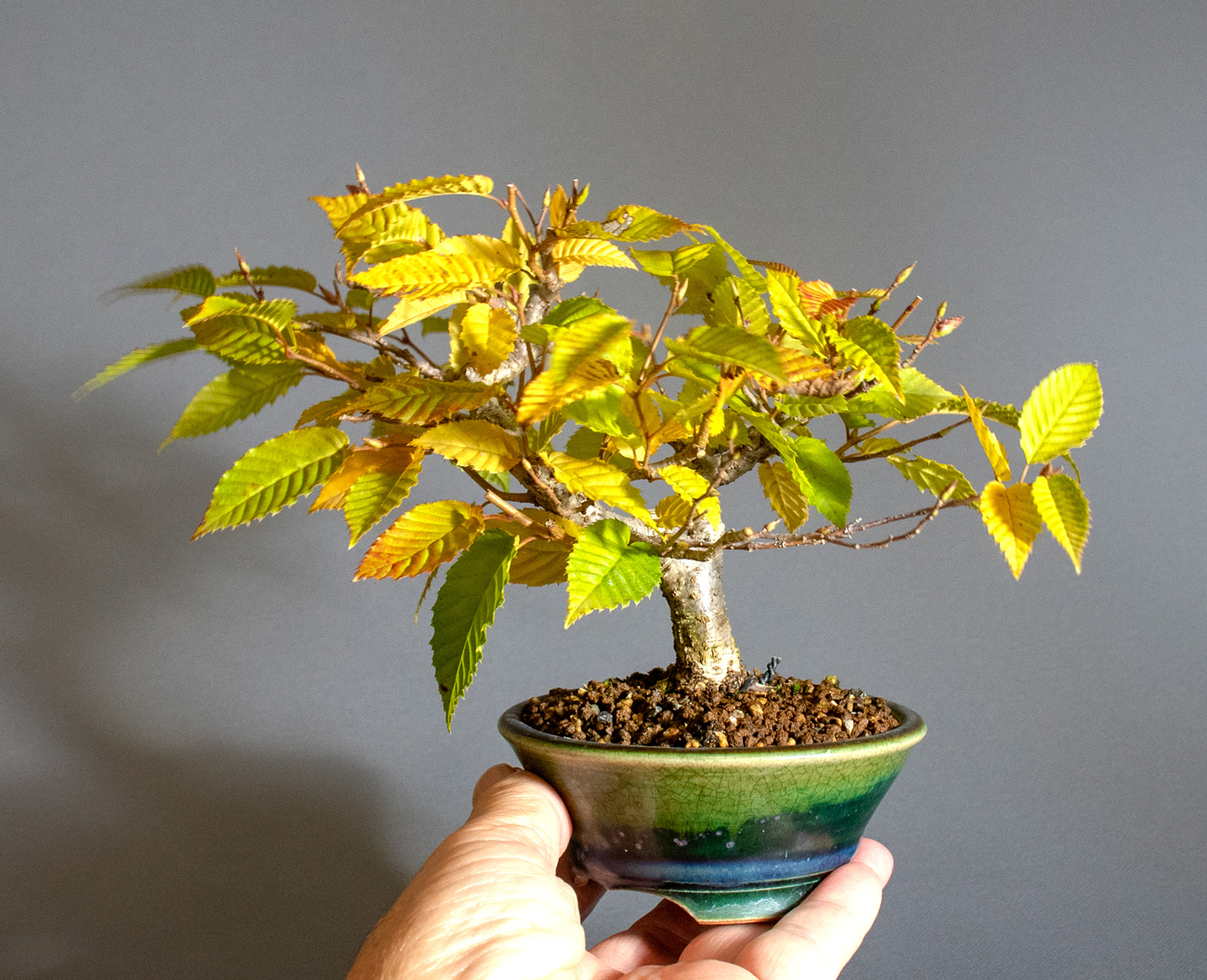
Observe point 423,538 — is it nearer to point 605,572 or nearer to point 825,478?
point 605,572

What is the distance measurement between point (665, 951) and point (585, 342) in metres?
0.72

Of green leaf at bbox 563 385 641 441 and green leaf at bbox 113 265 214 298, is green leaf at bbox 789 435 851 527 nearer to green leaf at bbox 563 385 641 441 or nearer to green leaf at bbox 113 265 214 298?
green leaf at bbox 563 385 641 441

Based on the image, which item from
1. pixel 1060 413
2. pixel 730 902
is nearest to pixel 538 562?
pixel 730 902

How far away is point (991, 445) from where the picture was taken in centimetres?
73

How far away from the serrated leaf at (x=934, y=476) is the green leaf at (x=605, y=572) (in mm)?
264

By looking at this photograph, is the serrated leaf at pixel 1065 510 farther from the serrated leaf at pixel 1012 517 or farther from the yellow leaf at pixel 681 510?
the yellow leaf at pixel 681 510

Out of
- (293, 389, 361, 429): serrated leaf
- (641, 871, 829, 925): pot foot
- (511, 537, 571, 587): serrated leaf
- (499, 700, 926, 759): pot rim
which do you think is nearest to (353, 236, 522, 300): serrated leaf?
(293, 389, 361, 429): serrated leaf

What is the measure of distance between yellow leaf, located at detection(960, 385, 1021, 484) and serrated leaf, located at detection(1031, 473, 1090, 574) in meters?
0.04

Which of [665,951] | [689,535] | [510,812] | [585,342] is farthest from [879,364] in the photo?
[665,951]

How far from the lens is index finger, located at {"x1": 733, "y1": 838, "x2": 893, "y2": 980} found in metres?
0.85

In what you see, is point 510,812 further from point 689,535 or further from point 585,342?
point 585,342

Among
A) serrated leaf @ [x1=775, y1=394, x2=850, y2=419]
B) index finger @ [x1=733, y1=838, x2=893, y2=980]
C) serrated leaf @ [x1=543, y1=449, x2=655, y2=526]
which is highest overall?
serrated leaf @ [x1=775, y1=394, x2=850, y2=419]

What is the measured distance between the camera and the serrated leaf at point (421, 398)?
0.76m

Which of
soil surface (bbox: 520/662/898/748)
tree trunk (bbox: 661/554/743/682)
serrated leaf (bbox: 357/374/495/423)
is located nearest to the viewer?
serrated leaf (bbox: 357/374/495/423)
